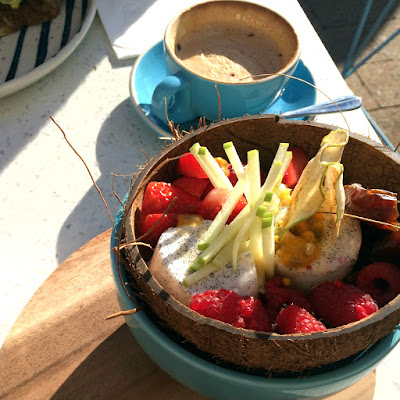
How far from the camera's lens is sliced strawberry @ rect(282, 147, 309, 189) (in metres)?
0.61

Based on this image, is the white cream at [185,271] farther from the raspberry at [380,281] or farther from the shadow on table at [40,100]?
the shadow on table at [40,100]

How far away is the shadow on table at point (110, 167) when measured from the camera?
788mm

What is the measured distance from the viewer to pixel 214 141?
0.61 m

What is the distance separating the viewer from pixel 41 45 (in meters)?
0.96

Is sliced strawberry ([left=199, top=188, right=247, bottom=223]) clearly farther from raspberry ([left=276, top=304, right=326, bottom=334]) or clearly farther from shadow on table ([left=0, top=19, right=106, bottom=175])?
shadow on table ([left=0, top=19, right=106, bottom=175])

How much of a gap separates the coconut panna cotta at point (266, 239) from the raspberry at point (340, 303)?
27 millimetres

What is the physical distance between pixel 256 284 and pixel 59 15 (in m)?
0.72

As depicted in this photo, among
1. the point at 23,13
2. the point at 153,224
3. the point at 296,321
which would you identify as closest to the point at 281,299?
the point at 296,321

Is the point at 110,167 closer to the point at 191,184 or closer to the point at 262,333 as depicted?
the point at 191,184

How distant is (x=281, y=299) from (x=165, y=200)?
0.15m

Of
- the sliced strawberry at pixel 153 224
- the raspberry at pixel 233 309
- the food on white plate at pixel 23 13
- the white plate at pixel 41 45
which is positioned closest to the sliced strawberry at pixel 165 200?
the sliced strawberry at pixel 153 224

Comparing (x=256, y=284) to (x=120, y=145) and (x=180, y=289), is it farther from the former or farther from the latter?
(x=120, y=145)

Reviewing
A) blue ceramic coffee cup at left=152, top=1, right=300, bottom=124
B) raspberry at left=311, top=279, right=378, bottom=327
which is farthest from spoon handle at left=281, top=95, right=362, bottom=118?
raspberry at left=311, top=279, right=378, bottom=327

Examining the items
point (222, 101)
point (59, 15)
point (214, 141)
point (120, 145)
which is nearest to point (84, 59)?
point (59, 15)
